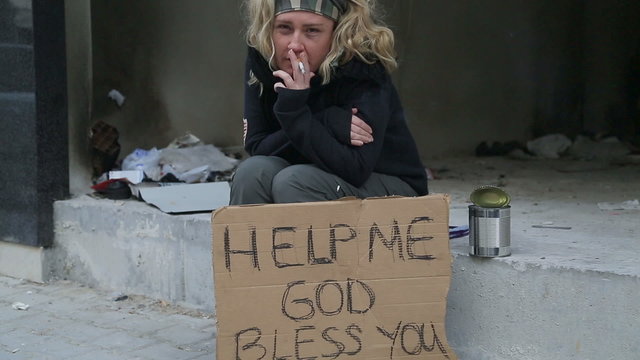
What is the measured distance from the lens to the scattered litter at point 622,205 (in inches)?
149

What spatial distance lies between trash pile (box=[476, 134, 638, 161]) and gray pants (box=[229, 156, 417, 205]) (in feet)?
12.5

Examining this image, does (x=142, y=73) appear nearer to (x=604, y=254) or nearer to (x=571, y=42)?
(x=604, y=254)

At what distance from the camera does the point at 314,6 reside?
108 inches

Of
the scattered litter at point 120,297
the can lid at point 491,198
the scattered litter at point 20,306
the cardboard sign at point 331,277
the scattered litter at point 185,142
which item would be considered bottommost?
the scattered litter at point 20,306

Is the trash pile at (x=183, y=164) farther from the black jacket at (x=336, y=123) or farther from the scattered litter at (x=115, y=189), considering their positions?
the black jacket at (x=336, y=123)

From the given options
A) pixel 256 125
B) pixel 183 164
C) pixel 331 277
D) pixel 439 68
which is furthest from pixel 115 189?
pixel 439 68

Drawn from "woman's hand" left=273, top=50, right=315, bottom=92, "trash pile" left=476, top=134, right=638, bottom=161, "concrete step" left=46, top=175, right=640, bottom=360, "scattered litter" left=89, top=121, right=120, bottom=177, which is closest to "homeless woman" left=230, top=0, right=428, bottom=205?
"woman's hand" left=273, top=50, right=315, bottom=92

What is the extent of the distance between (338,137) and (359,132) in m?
0.08

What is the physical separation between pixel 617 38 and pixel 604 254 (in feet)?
22.7

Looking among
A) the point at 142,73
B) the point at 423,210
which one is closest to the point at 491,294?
the point at 423,210

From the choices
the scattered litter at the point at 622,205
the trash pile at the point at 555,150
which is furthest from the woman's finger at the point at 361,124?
the trash pile at the point at 555,150

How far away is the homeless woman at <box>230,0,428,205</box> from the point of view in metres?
2.67

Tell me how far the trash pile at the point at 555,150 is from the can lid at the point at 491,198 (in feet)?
12.4

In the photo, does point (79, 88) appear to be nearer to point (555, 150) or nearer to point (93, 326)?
point (93, 326)
